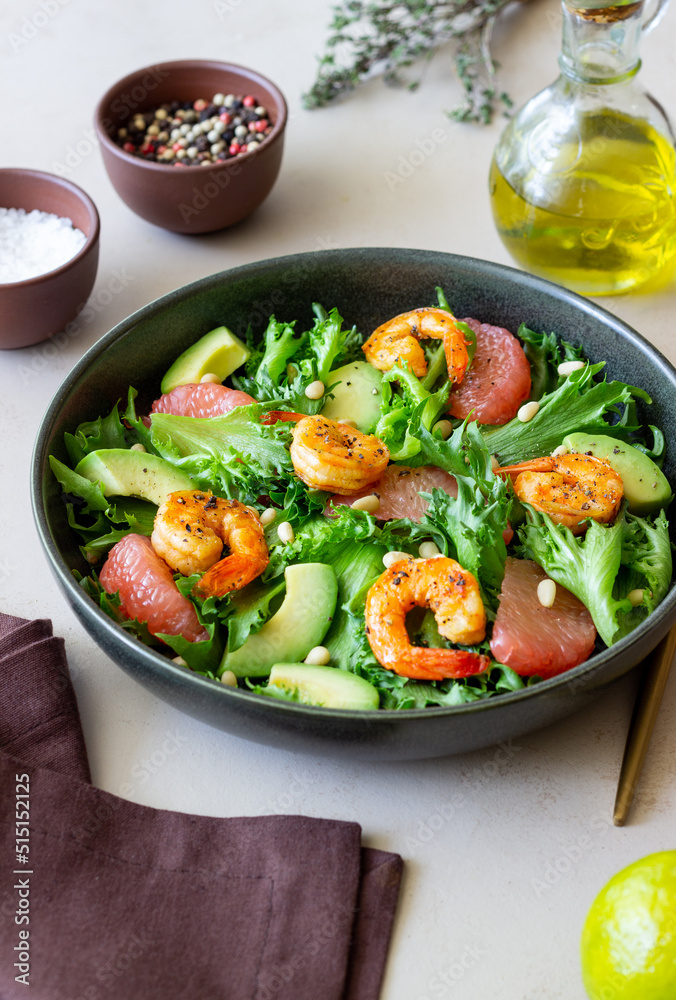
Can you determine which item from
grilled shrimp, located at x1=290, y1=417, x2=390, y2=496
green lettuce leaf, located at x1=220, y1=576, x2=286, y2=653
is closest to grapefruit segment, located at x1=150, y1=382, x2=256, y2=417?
grilled shrimp, located at x1=290, y1=417, x2=390, y2=496

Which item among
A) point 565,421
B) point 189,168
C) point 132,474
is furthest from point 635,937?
point 189,168

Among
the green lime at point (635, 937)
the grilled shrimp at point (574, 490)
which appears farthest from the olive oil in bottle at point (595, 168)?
the green lime at point (635, 937)

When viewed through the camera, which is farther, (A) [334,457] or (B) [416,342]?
(B) [416,342]

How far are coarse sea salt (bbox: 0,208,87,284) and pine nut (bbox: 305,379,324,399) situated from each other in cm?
94

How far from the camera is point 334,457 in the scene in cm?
194

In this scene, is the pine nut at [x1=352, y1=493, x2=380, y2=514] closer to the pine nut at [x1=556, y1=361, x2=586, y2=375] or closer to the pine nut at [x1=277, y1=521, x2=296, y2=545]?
the pine nut at [x1=277, y1=521, x2=296, y2=545]

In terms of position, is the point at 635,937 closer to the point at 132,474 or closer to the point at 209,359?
the point at 132,474

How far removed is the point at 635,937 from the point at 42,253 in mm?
2317

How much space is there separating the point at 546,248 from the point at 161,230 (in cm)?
130

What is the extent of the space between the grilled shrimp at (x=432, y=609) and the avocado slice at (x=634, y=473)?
48cm

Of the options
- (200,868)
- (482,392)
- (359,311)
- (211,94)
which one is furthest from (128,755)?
(211,94)

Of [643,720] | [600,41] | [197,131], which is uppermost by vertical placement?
[600,41]

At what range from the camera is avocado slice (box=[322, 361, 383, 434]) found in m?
2.23

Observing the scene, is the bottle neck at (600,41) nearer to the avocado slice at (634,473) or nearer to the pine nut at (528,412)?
the pine nut at (528,412)
